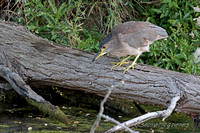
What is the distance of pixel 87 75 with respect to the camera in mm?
4902

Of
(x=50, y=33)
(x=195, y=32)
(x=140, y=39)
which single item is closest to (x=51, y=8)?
(x=50, y=33)

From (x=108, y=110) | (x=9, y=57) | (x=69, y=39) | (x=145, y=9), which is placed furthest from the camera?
(x=145, y=9)

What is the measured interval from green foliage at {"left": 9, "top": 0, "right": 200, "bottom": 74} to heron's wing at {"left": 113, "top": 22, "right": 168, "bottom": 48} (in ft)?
4.78

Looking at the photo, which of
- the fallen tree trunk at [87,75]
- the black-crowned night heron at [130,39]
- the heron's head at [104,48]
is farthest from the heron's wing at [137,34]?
the fallen tree trunk at [87,75]

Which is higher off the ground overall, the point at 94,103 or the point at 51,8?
the point at 51,8

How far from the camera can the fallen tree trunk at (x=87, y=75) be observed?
472 centimetres

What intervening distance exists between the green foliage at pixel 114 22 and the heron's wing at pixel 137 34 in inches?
57.4

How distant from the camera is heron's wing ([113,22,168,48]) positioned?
4.93 m

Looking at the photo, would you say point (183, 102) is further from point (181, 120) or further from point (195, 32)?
point (195, 32)

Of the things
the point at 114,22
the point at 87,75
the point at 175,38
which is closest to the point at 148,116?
the point at 87,75

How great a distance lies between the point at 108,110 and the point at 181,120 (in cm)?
116

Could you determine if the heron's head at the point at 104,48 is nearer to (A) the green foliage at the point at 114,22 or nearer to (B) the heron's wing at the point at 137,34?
(B) the heron's wing at the point at 137,34

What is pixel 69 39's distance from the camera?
6562 mm

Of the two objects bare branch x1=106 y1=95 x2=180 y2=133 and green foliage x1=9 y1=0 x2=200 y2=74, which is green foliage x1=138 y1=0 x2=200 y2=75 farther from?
bare branch x1=106 y1=95 x2=180 y2=133
